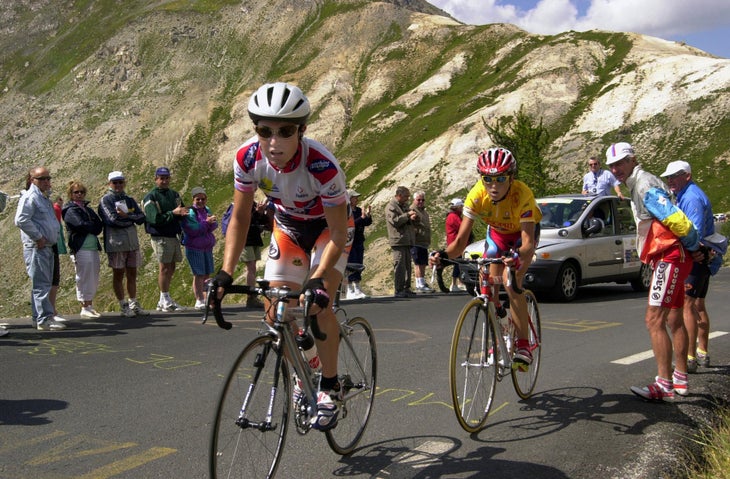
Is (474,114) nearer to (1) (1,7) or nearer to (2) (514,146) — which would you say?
(2) (514,146)

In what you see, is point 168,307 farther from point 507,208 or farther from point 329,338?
point 329,338

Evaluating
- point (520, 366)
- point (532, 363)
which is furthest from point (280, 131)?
point (532, 363)

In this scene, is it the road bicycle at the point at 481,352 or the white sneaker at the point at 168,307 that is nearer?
the road bicycle at the point at 481,352

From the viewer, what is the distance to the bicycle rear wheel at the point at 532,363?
5852 millimetres

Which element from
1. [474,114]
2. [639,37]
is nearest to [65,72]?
[474,114]

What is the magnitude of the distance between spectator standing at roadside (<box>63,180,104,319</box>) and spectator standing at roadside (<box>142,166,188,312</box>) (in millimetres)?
933

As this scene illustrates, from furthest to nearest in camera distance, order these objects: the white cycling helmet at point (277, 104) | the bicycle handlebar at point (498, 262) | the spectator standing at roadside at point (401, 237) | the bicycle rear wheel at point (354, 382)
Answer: the spectator standing at roadside at point (401, 237) → the bicycle handlebar at point (498, 262) → the bicycle rear wheel at point (354, 382) → the white cycling helmet at point (277, 104)

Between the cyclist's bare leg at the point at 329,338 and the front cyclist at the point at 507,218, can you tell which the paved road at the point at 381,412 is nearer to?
the cyclist's bare leg at the point at 329,338

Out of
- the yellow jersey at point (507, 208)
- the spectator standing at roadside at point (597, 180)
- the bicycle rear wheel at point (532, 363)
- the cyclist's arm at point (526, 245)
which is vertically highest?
the spectator standing at roadside at point (597, 180)

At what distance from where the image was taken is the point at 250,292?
356 centimetres

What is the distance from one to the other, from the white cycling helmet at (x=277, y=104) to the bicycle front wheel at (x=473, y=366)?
200cm

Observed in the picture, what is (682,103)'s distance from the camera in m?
51.4

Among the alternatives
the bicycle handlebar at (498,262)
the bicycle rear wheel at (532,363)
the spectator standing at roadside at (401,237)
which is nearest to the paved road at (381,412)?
the bicycle rear wheel at (532,363)

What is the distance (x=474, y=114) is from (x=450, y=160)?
858 centimetres
